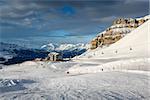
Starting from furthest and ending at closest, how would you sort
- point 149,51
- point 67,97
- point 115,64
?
point 149,51 < point 115,64 < point 67,97

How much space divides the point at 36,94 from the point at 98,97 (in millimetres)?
4826

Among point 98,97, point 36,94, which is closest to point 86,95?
point 98,97

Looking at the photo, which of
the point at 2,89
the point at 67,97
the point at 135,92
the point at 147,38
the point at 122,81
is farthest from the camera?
the point at 147,38

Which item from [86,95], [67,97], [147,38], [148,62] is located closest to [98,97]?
[86,95]

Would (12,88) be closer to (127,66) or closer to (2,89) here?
(2,89)

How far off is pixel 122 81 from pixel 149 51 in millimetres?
27476

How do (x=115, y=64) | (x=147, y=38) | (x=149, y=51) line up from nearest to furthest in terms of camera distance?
(x=115, y=64) < (x=149, y=51) < (x=147, y=38)

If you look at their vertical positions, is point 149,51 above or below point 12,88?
above

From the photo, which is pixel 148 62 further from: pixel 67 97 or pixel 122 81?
pixel 67 97

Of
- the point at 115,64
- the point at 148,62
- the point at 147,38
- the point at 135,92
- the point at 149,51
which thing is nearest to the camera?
the point at 135,92

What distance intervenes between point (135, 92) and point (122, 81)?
→ 6304 millimetres

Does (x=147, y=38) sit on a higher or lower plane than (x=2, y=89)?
higher

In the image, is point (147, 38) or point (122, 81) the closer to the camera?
point (122, 81)

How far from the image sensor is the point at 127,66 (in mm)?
44375
